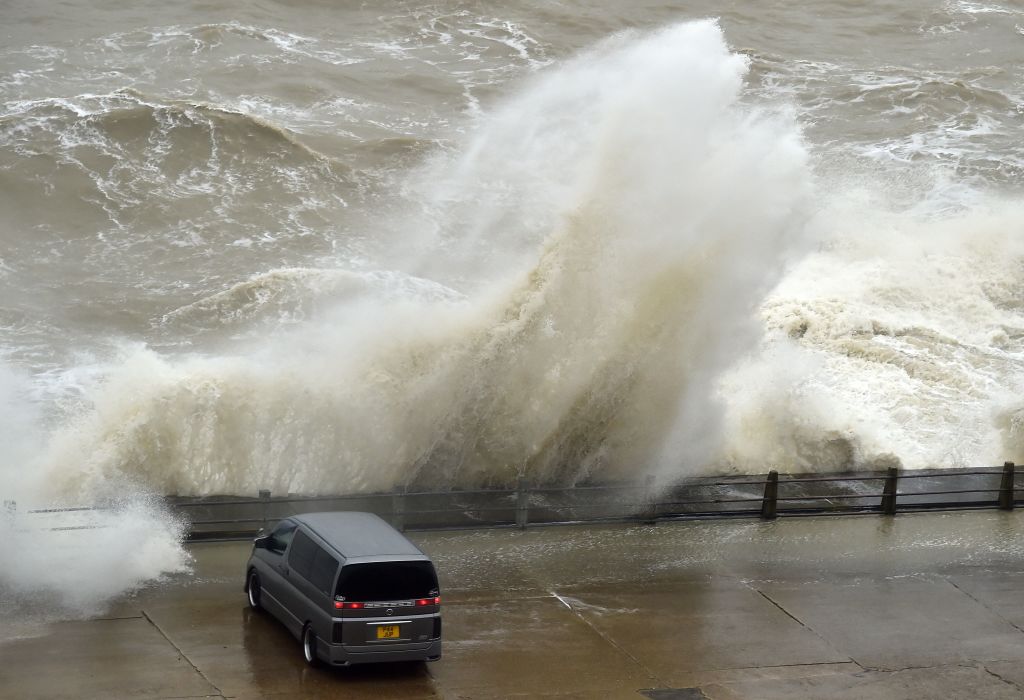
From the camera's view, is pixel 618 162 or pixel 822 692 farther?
pixel 618 162

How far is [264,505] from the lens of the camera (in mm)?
14609

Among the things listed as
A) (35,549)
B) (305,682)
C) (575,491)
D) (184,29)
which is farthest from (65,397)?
(184,29)

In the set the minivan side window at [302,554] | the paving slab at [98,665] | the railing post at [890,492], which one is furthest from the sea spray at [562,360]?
the minivan side window at [302,554]

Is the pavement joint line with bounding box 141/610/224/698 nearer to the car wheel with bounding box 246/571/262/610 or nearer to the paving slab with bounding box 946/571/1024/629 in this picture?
the car wheel with bounding box 246/571/262/610

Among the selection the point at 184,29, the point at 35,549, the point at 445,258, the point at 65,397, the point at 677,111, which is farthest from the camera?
the point at 184,29

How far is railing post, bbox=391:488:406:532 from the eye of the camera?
1501 cm

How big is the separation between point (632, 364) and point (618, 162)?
310 cm

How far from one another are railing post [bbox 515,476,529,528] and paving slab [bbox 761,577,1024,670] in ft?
10.4

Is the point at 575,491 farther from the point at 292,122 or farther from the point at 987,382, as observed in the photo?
the point at 292,122

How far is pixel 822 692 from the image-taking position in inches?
451

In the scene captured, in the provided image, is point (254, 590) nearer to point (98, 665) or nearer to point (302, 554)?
point (302, 554)

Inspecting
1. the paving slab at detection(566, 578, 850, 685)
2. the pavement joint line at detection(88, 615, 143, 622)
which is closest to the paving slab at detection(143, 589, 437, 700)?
the pavement joint line at detection(88, 615, 143, 622)

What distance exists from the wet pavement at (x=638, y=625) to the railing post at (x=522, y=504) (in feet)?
0.50

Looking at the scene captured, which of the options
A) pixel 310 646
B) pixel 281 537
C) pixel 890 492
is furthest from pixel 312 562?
pixel 890 492
